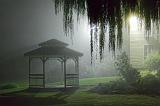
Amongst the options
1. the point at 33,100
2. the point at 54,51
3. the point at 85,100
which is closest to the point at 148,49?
the point at 54,51

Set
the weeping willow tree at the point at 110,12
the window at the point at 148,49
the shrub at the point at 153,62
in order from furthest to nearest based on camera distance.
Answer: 1. the window at the point at 148,49
2. the shrub at the point at 153,62
3. the weeping willow tree at the point at 110,12

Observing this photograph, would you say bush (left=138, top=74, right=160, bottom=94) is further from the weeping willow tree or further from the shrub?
the weeping willow tree

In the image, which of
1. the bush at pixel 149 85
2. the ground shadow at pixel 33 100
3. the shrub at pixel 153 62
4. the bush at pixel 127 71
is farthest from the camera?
the shrub at pixel 153 62

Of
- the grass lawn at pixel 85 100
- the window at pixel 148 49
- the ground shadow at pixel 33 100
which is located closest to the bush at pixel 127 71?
the window at pixel 148 49

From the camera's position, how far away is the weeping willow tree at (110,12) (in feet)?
17.9

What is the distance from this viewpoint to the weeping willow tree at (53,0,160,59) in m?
5.44

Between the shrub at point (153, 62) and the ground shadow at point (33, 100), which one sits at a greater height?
the shrub at point (153, 62)

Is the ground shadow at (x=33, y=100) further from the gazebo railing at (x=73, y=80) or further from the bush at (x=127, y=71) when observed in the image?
the bush at (x=127, y=71)

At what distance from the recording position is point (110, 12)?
18.0 feet

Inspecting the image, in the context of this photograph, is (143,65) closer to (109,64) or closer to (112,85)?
(112,85)

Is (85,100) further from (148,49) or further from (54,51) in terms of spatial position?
(148,49)

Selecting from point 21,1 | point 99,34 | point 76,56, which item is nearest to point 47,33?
point 21,1

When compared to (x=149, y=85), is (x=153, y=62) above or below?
above

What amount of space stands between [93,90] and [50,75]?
736 cm
